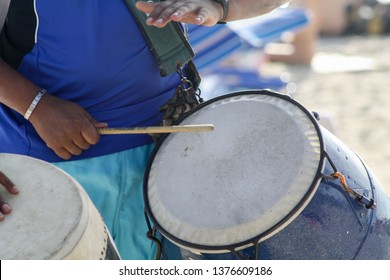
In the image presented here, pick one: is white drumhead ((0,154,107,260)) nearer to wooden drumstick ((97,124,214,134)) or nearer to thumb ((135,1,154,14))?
wooden drumstick ((97,124,214,134))

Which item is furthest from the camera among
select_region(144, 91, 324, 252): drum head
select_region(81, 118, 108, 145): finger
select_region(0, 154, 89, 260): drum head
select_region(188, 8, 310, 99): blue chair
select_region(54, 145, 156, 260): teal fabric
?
select_region(188, 8, 310, 99): blue chair

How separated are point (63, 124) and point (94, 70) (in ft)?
0.57

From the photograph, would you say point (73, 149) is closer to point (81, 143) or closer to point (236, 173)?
point (81, 143)

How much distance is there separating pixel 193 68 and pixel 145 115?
7.3 inches

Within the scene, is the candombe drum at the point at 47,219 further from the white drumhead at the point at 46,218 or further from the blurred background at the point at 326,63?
the blurred background at the point at 326,63

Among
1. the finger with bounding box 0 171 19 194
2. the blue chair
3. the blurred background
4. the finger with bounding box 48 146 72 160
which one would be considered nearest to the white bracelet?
the finger with bounding box 48 146 72 160

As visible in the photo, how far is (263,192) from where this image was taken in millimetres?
1772

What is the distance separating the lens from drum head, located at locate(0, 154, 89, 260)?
164 cm

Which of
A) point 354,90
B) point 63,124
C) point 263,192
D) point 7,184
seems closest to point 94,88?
point 63,124

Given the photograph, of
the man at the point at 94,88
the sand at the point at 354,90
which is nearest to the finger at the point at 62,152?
the man at the point at 94,88

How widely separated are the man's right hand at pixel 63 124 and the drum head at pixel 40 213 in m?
0.18

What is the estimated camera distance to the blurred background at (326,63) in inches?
187

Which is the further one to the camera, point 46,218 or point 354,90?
point 354,90

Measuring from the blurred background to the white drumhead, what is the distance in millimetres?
1502
